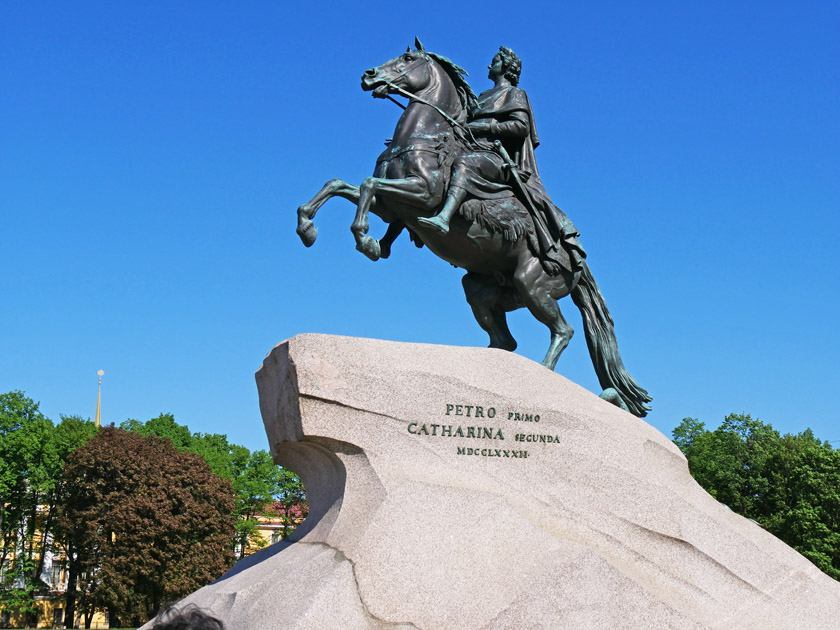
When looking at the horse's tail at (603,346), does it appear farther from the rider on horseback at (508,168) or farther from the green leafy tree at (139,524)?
the green leafy tree at (139,524)

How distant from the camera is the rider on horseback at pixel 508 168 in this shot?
9680 mm

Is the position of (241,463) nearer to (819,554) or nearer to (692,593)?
(819,554)

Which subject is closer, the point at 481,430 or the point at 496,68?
the point at 481,430

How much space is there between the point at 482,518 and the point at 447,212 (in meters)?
3.39

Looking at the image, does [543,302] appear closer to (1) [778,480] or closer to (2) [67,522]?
(1) [778,480]

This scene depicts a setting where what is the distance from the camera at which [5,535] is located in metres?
32.1

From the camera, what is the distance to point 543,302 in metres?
10.1

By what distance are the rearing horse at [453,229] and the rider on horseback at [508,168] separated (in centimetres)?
13

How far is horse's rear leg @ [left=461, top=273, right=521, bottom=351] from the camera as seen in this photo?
10.5m

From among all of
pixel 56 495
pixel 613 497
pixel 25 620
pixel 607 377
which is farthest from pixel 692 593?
pixel 25 620

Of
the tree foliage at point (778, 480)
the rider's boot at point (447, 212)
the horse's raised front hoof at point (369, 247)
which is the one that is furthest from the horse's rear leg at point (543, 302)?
the tree foliage at point (778, 480)

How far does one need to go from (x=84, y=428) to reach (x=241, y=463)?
7.36 meters

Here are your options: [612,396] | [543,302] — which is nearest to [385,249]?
[543,302]

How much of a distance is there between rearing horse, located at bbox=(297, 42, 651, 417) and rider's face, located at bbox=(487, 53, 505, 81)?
2.92ft
